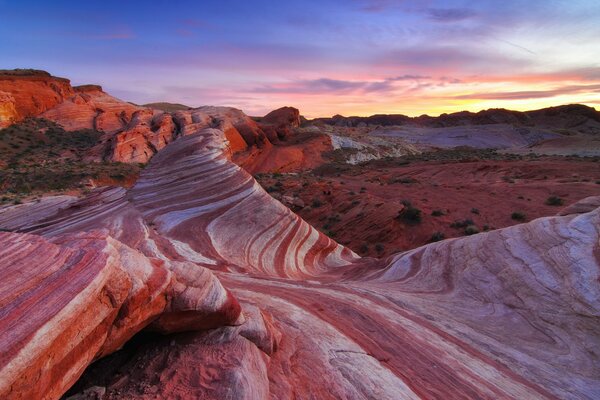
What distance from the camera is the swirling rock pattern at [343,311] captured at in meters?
3.71

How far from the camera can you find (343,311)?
5.93m

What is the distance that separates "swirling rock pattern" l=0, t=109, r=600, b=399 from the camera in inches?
146

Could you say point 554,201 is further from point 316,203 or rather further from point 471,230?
point 316,203

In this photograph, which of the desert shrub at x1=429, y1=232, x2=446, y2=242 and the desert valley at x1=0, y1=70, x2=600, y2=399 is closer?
the desert valley at x1=0, y1=70, x2=600, y2=399

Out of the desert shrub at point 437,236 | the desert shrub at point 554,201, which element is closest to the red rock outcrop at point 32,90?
the desert shrub at point 437,236

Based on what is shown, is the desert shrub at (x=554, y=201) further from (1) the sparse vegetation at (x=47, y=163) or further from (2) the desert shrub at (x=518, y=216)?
(1) the sparse vegetation at (x=47, y=163)

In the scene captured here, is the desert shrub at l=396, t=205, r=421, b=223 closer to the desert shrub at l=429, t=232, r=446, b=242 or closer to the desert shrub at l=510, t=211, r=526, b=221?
the desert shrub at l=429, t=232, r=446, b=242

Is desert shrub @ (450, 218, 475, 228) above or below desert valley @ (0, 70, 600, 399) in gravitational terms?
below

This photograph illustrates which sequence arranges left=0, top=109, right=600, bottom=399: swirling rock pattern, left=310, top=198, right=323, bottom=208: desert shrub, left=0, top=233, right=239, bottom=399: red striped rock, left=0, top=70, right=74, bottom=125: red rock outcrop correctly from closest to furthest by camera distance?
left=0, top=233, right=239, bottom=399: red striped rock
left=0, top=109, right=600, bottom=399: swirling rock pattern
left=310, top=198, right=323, bottom=208: desert shrub
left=0, top=70, right=74, bottom=125: red rock outcrop

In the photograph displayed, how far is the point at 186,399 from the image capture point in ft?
10.5

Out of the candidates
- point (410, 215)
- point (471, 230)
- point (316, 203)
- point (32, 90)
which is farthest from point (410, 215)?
point (32, 90)

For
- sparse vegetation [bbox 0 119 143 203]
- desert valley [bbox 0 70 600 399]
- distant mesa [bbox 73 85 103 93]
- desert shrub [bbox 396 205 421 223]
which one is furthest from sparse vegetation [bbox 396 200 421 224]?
distant mesa [bbox 73 85 103 93]

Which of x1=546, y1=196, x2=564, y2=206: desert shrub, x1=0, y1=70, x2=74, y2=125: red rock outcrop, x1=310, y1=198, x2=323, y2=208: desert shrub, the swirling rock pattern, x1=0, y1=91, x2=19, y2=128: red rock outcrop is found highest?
x1=0, y1=70, x2=74, y2=125: red rock outcrop

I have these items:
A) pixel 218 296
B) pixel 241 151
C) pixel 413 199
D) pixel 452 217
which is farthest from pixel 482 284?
pixel 241 151
